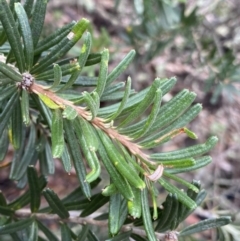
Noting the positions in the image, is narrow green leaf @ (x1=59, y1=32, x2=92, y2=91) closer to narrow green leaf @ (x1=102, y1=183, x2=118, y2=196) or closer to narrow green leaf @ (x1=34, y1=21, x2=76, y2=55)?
narrow green leaf @ (x1=34, y1=21, x2=76, y2=55)

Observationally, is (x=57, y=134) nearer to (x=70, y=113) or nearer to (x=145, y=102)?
(x=70, y=113)

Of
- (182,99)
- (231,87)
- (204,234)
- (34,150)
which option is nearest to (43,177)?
(34,150)

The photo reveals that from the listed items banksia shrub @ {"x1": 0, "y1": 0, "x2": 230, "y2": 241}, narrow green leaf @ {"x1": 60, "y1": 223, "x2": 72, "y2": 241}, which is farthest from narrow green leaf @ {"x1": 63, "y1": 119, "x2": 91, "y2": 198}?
narrow green leaf @ {"x1": 60, "y1": 223, "x2": 72, "y2": 241}

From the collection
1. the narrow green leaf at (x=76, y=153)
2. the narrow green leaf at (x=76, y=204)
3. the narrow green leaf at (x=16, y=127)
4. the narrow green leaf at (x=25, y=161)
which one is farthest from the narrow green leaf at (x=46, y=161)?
the narrow green leaf at (x=76, y=153)

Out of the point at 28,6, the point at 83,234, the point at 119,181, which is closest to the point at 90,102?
the point at 119,181

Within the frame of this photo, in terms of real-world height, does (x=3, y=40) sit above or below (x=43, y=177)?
above

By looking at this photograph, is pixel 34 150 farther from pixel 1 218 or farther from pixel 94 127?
pixel 94 127

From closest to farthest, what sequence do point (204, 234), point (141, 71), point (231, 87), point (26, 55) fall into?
1. point (26, 55)
2. point (231, 87)
3. point (204, 234)
4. point (141, 71)
